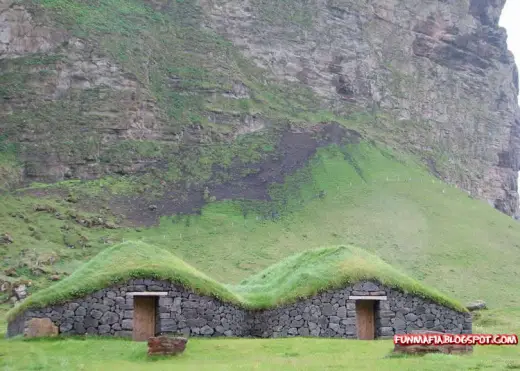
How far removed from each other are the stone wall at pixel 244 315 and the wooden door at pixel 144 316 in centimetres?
46

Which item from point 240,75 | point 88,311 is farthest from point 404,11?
point 88,311

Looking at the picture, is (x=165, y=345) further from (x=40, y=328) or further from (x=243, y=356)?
(x=40, y=328)

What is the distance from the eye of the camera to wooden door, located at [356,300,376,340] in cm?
3133

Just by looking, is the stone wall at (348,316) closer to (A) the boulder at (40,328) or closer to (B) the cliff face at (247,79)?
(A) the boulder at (40,328)

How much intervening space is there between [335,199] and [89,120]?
99.4 feet

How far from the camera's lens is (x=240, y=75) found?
334ft

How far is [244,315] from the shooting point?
30688 mm

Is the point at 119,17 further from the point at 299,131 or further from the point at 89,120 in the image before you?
the point at 299,131

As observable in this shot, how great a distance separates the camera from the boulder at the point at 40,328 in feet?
89.2

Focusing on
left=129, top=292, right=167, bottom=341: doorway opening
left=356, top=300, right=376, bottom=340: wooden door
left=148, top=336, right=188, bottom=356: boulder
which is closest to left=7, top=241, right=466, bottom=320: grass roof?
left=129, top=292, right=167, bottom=341: doorway opening

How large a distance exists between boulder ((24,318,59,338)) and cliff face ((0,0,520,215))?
184 feet

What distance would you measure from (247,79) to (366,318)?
74.4 meters

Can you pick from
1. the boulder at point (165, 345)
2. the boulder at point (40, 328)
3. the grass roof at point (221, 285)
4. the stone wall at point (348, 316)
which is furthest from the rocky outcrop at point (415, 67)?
the boulder at point (165, 345)

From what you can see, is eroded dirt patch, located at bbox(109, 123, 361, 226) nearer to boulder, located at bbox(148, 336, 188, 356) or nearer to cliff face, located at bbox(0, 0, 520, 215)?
cliff face, located at bbox(0, 0, 520, 215)
